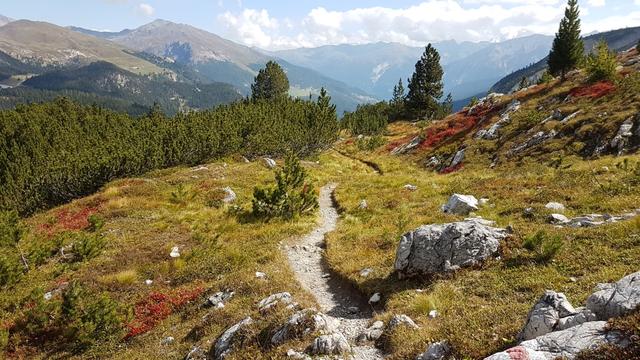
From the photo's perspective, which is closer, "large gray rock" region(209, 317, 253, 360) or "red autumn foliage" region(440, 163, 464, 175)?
"large gray rock" region(209, 317, 253, 360)

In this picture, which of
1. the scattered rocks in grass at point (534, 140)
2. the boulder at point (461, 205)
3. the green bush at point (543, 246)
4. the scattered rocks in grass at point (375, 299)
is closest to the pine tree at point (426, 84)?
the scattered rocks in grass at point (534, 140)

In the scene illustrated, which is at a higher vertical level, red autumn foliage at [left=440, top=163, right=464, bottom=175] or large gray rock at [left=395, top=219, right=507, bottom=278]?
large gray rock at [left=395, top=219, right=507, bottom=278]

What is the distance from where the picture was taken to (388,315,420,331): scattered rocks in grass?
11023 mm

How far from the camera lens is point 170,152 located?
57.1 m

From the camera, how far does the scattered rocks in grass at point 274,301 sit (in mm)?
13664

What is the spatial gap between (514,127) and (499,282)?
121 feet

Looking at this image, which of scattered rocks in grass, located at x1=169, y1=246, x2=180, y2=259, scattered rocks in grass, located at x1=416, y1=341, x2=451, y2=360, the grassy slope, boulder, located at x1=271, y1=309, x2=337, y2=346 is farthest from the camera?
scattered rocks in grass, located at x1=169, y1=246, x2=180, y2=259

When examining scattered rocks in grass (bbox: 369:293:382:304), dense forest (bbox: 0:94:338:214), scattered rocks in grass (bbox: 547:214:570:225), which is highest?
scattered rocks in grass (bbox: 547:214:570:225)

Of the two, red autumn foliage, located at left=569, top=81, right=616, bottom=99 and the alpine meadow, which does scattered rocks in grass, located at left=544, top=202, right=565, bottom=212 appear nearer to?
the alpine meadow

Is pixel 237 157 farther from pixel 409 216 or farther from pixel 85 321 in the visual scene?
pixel 85 321

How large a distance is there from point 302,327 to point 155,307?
8907 mm

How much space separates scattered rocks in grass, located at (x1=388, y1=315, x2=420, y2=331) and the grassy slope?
0.99 ft

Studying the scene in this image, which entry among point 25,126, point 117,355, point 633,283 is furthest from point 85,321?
point 25,126

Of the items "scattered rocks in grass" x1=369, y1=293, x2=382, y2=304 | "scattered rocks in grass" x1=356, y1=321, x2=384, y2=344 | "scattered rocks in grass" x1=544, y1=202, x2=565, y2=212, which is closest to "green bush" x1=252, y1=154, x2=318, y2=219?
"scattered rocks in grass" x1=369, y1=293, x2=382, y2=304
